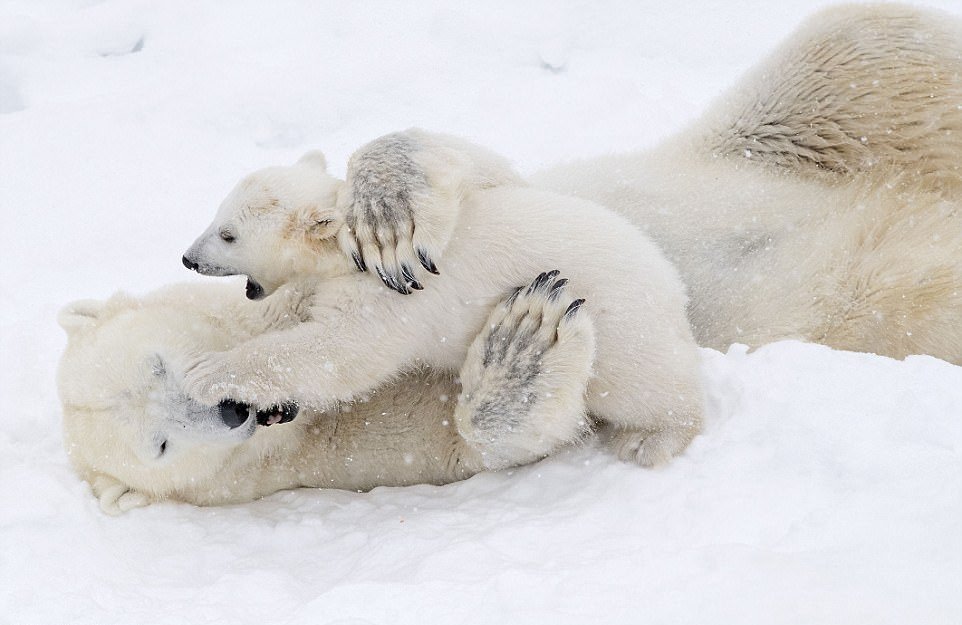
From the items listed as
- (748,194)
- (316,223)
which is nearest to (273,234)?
(316,223)

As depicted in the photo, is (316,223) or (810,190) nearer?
(316,223)

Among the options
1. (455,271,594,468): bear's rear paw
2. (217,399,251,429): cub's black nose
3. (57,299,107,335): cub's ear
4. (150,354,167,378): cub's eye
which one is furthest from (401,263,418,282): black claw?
(57,299,107,335): cub's ear

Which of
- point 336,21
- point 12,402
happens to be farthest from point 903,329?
point 336,21

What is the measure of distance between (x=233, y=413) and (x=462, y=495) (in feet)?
2.28

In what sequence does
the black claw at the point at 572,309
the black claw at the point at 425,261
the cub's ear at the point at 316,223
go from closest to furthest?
the black claw at the point at 572,309, the black claw at the point at 425,261, the cub's ear at the point at 316,223

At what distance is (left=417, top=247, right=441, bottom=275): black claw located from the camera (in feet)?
8.59

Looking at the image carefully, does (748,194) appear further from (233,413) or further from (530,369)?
(233,413)

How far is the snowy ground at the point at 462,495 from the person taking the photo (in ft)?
5.96

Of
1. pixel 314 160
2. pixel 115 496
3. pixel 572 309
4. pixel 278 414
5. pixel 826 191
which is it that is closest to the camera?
pixel 572 309

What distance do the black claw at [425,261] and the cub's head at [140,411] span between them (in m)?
0.66

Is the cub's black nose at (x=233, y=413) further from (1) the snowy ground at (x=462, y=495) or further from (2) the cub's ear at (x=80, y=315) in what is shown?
(2) the cub's ear at (x=80, y=315)

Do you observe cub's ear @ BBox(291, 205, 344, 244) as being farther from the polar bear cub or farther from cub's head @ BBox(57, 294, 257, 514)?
cub's head @ BBox(57, 294, 257, 514)

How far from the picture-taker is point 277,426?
2.97 m

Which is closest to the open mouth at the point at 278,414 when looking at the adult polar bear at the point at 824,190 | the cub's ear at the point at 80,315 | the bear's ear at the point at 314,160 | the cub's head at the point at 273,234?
the cub's head at the point at 273,234
